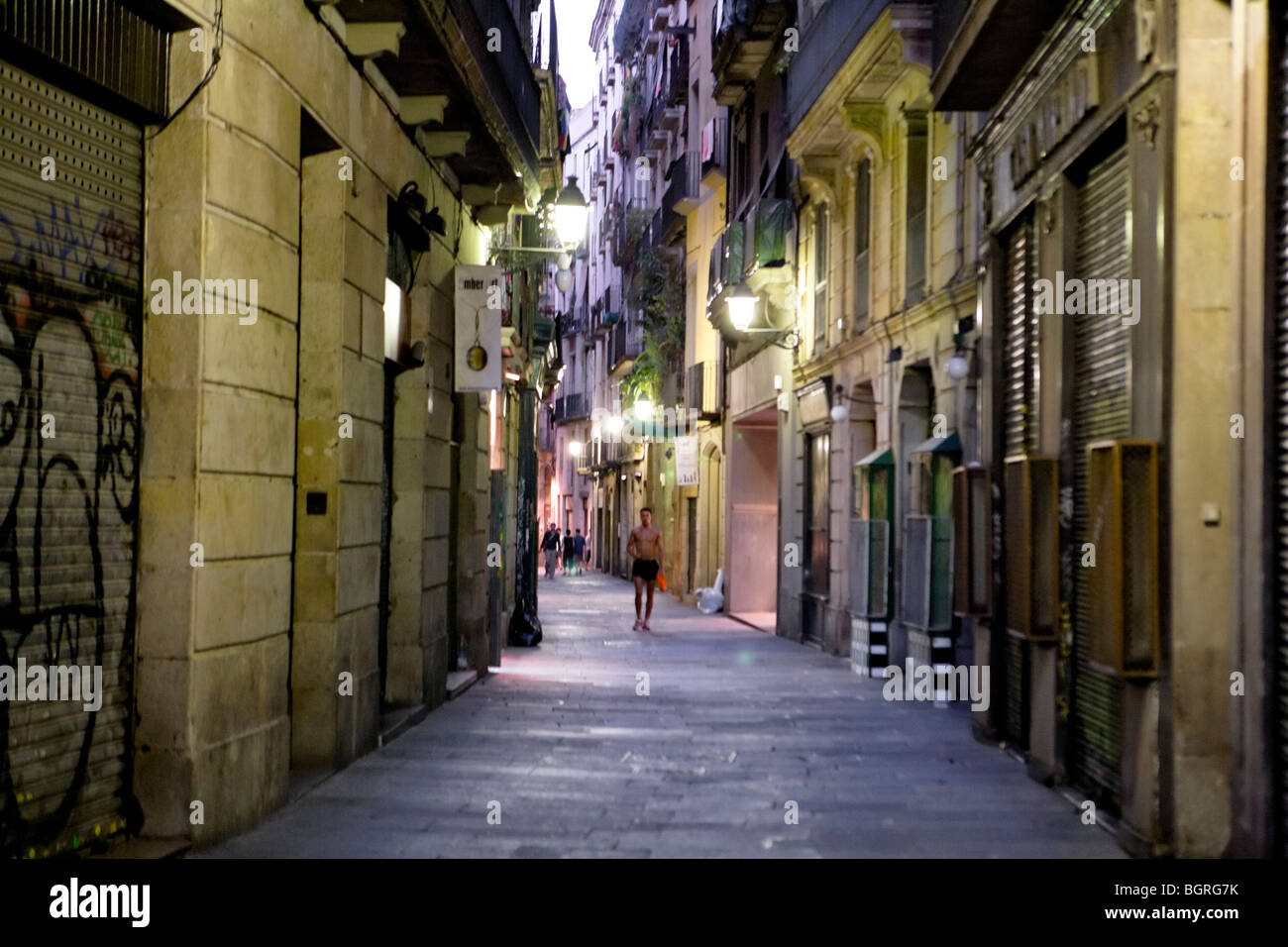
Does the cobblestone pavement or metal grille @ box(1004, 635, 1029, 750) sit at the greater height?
metal grille @ box(1004, 635, 1029, 750)

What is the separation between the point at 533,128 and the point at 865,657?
23.9 feet

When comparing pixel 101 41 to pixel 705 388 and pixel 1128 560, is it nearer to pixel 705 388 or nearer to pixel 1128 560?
pixel 1128 560

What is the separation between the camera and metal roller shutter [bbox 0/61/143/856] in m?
5.80

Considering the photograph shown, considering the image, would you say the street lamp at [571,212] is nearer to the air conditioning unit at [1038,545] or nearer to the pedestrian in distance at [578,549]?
the air conditioning unit at [1038,545]

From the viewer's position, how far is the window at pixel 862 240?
18.8 m

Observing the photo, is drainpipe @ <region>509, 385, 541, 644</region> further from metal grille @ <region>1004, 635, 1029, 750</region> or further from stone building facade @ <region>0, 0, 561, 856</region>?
metal grille @ <region>1004, 635, 1029, 750</region>

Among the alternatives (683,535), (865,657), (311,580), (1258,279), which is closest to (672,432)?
(683,535)

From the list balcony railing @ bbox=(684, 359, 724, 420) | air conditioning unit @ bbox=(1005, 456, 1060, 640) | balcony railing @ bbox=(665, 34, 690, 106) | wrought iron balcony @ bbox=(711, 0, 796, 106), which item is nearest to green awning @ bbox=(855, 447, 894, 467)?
air conditioning unit @ bbox=(1005, 456, 1060, 640)

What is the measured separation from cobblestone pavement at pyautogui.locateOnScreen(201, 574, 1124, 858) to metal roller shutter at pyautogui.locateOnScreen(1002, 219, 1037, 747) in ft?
1.36

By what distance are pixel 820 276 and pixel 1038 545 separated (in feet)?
42.4

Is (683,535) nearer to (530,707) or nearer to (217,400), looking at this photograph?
(530,707)

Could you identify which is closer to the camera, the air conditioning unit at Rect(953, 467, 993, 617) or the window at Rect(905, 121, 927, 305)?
the air conditioning unit at Rect(953, 467, 993, 617)

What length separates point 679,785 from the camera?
902 centimetres

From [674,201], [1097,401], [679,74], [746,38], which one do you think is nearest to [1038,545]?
[1097,401]
